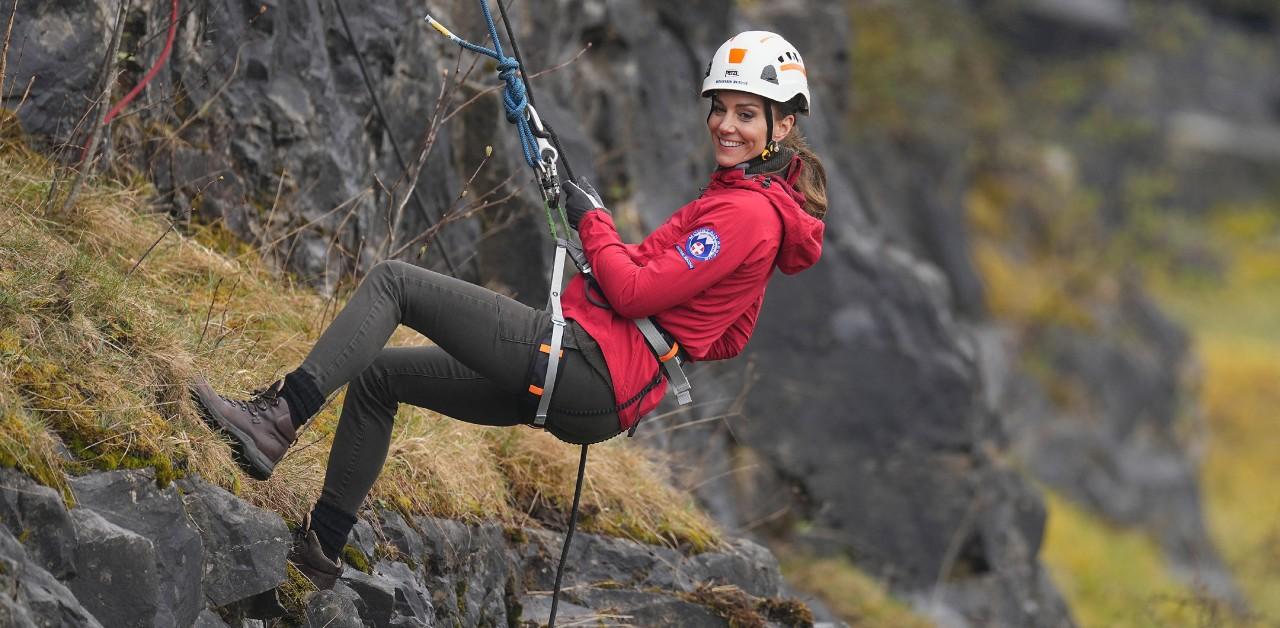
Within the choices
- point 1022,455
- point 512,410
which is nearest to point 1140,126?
point 1022,455

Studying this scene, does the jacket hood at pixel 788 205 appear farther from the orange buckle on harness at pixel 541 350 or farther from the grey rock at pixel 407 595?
the grey rock at pixel 407 595

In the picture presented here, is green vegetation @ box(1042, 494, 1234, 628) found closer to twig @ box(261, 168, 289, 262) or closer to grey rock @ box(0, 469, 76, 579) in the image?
twig @ box(261, 168, 289, 262)

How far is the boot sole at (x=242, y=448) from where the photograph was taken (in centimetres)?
466

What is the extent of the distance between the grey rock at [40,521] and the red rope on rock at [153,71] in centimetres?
238

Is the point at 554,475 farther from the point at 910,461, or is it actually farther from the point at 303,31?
the point at 910,461

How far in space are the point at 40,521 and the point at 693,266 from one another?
2.07 metres

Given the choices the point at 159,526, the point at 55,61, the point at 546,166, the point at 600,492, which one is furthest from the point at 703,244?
the point at 55,61

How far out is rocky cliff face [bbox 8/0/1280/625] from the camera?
696 cm

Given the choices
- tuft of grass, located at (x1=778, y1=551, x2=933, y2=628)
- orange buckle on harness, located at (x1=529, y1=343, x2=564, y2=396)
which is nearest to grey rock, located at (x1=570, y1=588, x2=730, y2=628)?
orange buckle on harness, located at (x1=529, y1=343, x2=564, y2=396)

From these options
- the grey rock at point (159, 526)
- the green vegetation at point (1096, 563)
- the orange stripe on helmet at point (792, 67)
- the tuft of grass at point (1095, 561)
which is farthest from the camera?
the tuft of grass at point (1095, 561)

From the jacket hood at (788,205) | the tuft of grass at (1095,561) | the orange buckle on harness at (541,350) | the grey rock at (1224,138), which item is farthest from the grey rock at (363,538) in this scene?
the grey rock at (1224,138)

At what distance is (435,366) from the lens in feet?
16.0

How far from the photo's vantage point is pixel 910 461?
12.8 metres

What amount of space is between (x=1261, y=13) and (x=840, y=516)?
4489cm
